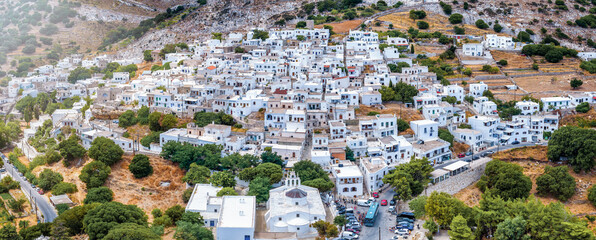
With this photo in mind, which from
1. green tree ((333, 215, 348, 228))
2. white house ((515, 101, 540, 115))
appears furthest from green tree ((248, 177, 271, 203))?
white house ((515, 101, 540, 115))

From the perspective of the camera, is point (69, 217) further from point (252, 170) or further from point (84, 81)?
point (84, 81)

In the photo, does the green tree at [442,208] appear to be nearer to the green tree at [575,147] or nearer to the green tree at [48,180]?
the green tree at [575,147]

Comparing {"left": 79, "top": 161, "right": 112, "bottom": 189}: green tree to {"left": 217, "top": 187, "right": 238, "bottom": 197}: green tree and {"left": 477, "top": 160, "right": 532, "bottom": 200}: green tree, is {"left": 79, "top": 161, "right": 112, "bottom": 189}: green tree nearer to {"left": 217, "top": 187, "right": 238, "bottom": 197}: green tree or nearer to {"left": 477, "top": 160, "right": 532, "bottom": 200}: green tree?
{"left": 217, "top": 187, "right": 238, "bottom": 197}: green tree

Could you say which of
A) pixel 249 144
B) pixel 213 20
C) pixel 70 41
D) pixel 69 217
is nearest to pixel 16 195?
pixel 69 217

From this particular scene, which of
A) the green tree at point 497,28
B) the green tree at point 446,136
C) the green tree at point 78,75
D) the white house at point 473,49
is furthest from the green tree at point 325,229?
the green tree at point 497,28

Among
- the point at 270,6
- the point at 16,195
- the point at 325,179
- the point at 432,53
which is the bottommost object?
the point at 16,195

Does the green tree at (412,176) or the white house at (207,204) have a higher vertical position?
the green tree at (412,176)
